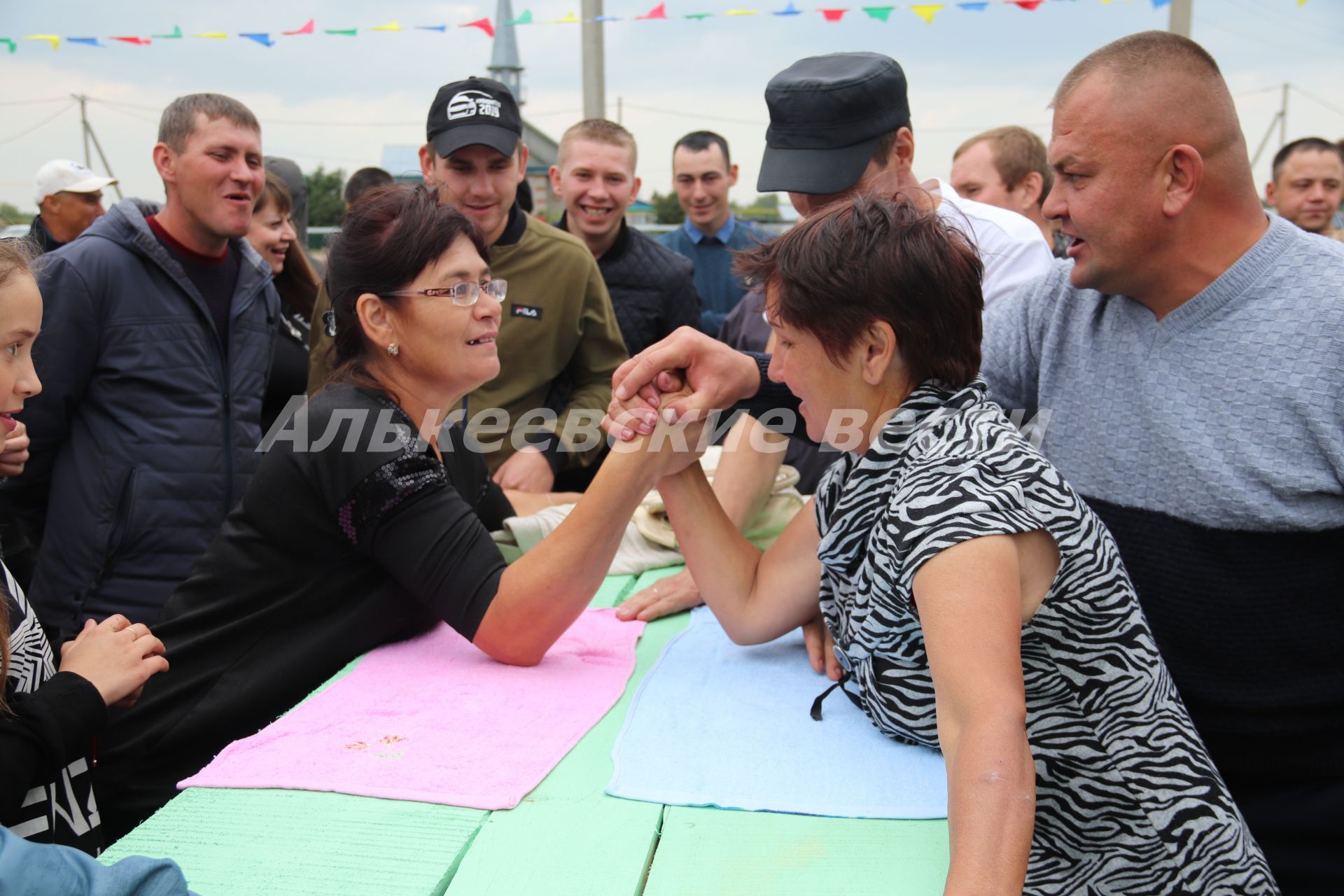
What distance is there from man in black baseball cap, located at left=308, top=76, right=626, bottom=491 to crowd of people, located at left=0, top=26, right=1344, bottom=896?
70 centimetres

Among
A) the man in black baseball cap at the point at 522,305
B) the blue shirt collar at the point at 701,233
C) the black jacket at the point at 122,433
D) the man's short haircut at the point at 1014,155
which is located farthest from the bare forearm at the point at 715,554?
the blue shirt collar at the point at 701,233

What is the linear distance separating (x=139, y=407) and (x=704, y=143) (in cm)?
423

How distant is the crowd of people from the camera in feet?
5.00

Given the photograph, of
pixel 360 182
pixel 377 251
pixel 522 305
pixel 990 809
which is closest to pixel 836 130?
pixel 377 251

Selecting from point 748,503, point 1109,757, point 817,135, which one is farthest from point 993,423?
point 817,135

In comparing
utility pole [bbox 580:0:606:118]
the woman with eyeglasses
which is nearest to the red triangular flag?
utility pole [bbox 580:0:606:118]

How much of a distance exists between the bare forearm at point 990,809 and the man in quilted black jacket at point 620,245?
372cm

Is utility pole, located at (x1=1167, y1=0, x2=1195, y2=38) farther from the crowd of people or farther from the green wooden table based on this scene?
the green wooden table

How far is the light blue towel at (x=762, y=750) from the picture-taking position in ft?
5.24

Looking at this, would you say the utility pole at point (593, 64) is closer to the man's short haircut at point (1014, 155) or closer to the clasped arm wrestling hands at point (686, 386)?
the man's short haircut at point (1014, 155)

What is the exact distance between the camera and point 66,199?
20.0 ft

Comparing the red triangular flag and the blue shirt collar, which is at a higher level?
the red triangular flag

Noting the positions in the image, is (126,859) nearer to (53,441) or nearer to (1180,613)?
(1180,613)

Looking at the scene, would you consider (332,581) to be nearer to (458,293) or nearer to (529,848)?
(458,293)
